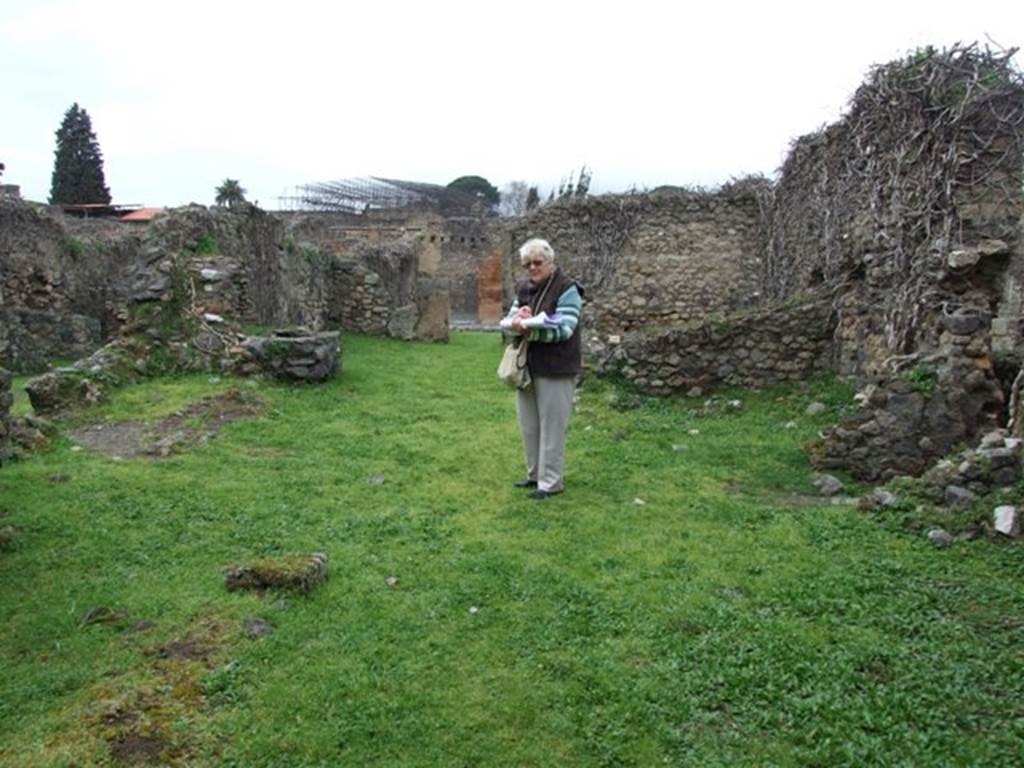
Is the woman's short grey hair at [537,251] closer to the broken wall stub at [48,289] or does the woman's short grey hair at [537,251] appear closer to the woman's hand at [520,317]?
the woman's hand at [520,317]

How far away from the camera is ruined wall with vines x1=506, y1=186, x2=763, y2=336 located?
579 inches

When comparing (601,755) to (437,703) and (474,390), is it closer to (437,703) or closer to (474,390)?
(437,703)

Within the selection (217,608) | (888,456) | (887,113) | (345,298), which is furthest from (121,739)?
(345,298)

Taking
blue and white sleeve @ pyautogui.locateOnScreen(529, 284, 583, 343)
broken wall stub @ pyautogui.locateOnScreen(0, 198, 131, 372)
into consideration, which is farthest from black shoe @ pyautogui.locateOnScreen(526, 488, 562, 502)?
broken wall stub @ pyautogui.locateOnScreen(0, 198, 131, 372)

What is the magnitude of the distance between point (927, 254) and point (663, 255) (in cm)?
763

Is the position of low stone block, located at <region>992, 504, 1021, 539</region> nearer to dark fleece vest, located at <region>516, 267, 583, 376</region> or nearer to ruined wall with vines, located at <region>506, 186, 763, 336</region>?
dark fleece vest, located at <region>516, 267, 583, 376</region>

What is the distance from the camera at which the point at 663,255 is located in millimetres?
15117

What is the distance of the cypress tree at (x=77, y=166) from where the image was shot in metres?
50.2

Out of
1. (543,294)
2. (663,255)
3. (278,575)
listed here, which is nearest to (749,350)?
(543,294)

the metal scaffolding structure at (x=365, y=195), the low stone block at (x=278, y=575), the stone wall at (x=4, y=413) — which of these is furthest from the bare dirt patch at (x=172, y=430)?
the metal scaffolding structure at (x=365, y=195)

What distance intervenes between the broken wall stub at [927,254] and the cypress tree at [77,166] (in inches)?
2022

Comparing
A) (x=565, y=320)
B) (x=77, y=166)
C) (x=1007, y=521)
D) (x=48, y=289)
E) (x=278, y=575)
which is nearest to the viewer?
(x=278, y=575)

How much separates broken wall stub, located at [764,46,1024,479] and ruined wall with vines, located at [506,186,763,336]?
4.72m

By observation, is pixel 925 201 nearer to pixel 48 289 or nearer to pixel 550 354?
pixel 550 354
